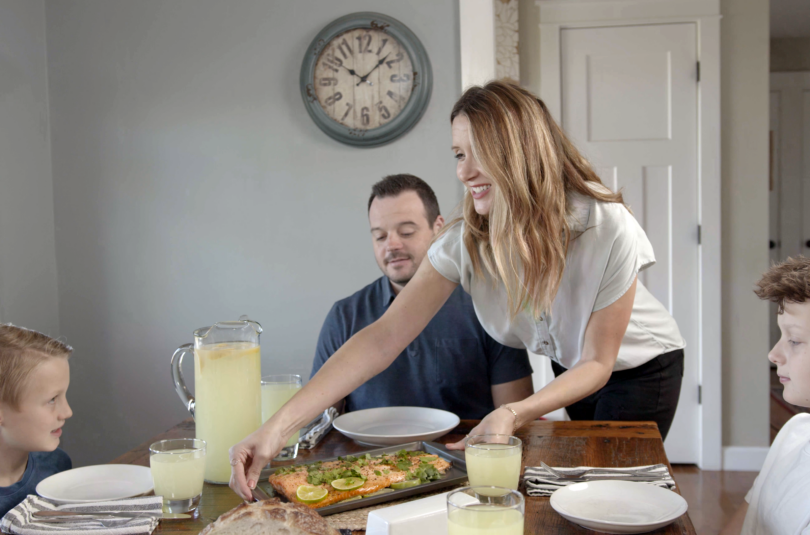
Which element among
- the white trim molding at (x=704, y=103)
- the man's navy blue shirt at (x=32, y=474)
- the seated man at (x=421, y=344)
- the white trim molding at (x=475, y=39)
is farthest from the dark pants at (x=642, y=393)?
Result: the white trim molding at (x=704, y=103)

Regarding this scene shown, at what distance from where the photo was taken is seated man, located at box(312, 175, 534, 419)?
191 cm

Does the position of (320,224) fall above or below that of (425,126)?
below

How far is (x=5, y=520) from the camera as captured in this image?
901 mm

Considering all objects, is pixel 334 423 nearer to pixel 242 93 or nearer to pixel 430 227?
pixel 430 227

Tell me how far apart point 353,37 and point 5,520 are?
2.28 meters

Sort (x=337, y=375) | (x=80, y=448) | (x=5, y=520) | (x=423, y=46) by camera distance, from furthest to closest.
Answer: (x=80, y=448) < (x=423, y=46) < (x=337, y=375) < (x=5, y=520)

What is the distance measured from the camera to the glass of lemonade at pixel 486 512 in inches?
28.7

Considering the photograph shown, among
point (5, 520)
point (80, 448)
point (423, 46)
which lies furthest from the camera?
point (80, 448)

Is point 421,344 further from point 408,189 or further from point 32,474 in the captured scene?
point 32,474

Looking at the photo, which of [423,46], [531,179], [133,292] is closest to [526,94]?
[531,179]

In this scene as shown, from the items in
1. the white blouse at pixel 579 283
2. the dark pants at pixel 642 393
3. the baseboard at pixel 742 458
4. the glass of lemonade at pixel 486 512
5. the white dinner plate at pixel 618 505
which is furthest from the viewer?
the baseboard at pixel 742 458

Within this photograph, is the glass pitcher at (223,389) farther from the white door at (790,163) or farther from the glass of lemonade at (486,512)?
the white door at (790,163)

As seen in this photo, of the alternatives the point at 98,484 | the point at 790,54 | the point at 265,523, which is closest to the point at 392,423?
the point at 98,484

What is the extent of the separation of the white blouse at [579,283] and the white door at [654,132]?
1.82 metres
